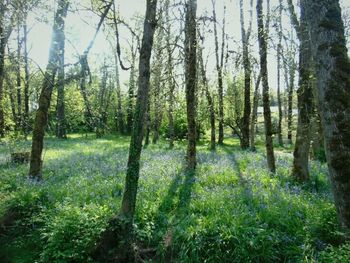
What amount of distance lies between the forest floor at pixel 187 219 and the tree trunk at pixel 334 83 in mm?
957

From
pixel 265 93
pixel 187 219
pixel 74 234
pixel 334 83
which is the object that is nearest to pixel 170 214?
pixel 187 219

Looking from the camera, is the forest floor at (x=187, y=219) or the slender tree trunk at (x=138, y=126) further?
the slender tree trunk at (x=138, y=126)

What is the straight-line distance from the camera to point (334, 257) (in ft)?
17.0

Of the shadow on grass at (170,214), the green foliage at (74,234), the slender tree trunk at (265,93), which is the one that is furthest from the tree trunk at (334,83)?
the slender tree trunk at (265,93)

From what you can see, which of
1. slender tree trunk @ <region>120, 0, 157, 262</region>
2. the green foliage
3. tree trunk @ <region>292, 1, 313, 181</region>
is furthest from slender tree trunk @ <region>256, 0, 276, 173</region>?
the green foliage

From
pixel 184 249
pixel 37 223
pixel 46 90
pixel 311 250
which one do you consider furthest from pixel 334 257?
pixel 46 90

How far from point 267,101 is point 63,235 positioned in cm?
939

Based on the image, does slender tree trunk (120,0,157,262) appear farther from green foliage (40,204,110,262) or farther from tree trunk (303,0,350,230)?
tree trunk (303,0,350,230)

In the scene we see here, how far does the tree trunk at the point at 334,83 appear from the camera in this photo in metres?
5.86

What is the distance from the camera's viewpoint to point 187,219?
25.8ft

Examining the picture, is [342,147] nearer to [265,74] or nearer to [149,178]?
[149,178]

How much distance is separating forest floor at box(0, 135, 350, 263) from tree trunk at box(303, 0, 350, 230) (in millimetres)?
957

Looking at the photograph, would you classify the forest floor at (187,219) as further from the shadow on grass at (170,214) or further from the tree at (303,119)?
the tree at (303,119)

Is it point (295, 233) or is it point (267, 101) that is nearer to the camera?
point (295, 233)
